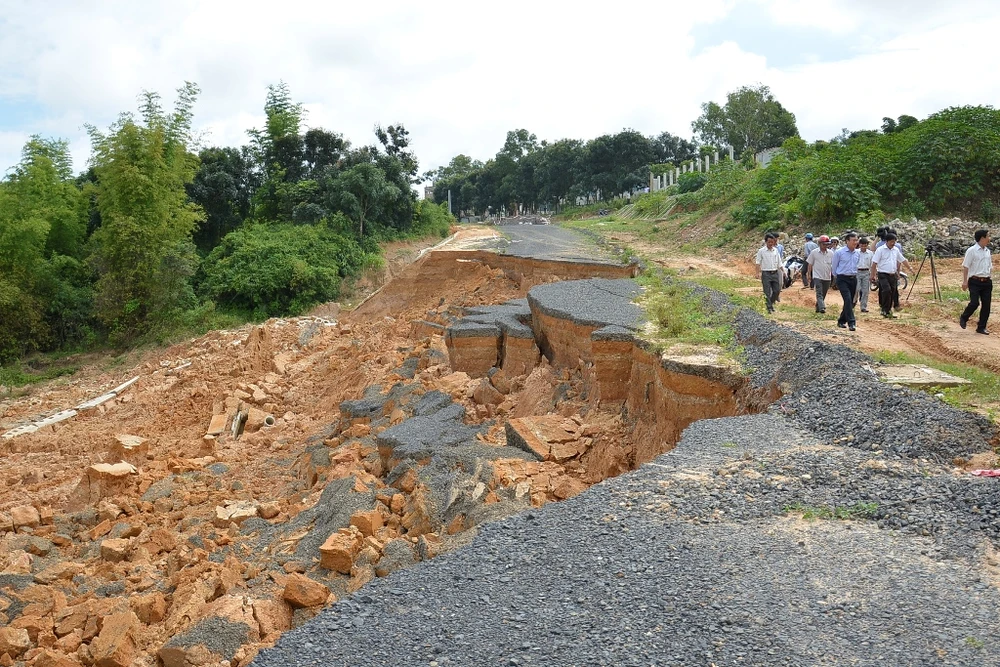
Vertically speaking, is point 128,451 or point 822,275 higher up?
point 822,275

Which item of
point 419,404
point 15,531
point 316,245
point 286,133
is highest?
point 286,133

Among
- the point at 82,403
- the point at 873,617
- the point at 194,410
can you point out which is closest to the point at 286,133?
the point at 82,403

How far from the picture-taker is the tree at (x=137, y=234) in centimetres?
2388

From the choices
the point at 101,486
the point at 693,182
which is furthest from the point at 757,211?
the point at 101,486

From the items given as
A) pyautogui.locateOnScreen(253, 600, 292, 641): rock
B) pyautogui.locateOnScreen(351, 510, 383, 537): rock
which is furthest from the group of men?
pyautogui.locateOnScreen(253, 600, 292, 641): rock

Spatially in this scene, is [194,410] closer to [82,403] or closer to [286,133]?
[82,403]

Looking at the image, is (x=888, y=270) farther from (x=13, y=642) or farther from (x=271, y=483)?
(x=13, y=642)

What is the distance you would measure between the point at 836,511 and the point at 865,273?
875 centimetres

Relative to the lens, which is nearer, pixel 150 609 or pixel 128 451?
pixel 150 609

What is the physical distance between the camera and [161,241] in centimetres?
2484

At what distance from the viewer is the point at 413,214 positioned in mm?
32219

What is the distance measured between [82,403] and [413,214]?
16590mm

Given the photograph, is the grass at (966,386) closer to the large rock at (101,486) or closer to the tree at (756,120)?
the large rock at (101,486)

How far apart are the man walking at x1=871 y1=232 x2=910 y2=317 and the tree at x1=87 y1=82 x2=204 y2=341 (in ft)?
67.3
